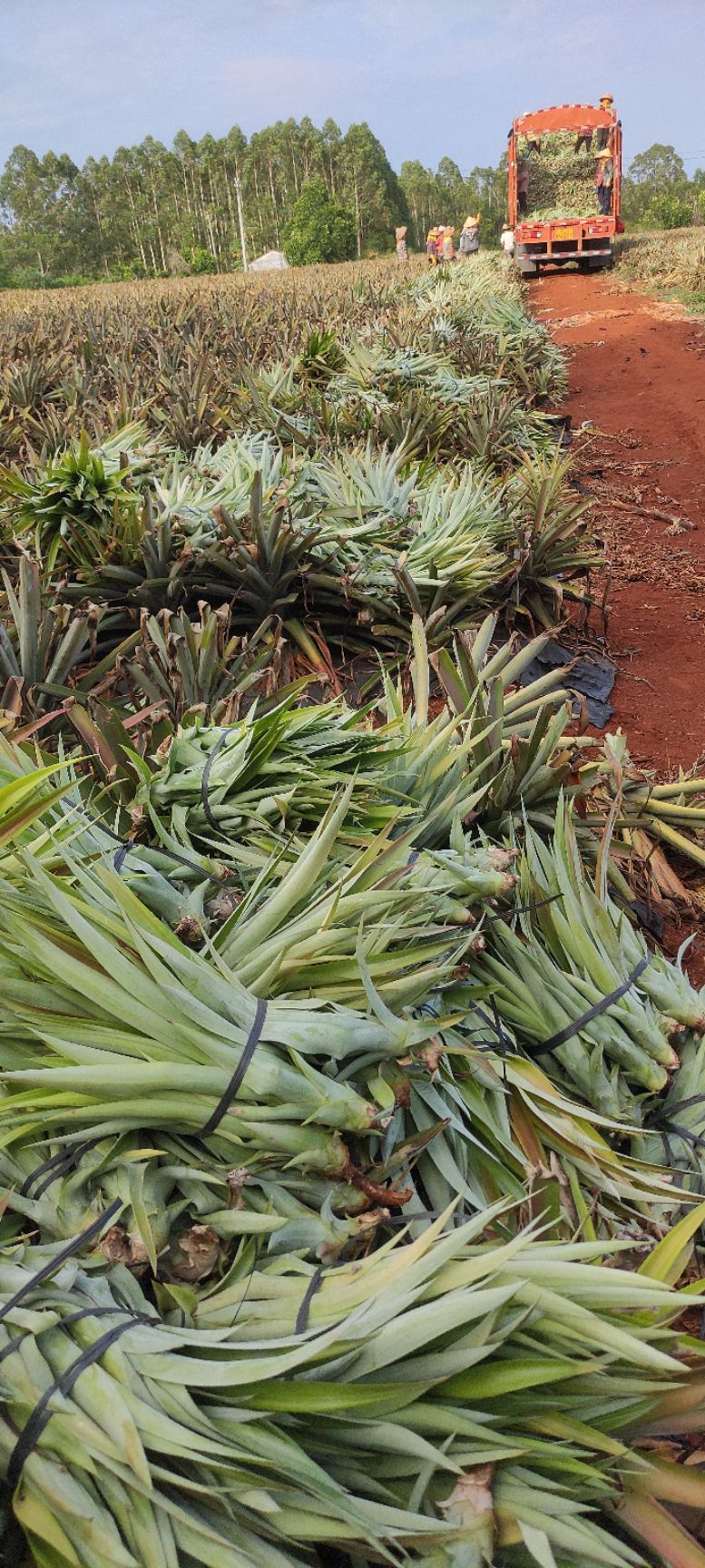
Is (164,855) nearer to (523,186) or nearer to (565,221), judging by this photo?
(565,221)

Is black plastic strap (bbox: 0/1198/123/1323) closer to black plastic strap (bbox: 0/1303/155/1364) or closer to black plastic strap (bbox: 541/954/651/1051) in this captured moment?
black plastic strap (bbox: 0/1303/155/1364)

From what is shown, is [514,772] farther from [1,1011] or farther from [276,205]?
[276,205]

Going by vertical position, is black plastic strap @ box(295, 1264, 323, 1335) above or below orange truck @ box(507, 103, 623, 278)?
below

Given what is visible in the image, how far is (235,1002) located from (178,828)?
636 mm

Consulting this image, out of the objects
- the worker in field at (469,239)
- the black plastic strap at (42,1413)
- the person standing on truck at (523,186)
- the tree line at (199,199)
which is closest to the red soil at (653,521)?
the black plastic strap at (42,1413)

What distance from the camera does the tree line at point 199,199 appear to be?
5569 cm

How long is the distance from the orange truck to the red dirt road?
7.40 m

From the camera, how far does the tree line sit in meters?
55.7

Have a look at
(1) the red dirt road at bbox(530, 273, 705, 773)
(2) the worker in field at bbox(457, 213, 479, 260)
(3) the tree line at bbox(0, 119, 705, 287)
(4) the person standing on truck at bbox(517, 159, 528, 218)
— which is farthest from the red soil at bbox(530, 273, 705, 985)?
(3) the tree line at bbox(0, 119, 705, 287)

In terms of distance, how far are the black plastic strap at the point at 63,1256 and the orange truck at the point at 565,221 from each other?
880 inches

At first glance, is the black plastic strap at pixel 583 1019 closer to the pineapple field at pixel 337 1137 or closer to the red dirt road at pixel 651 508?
the pineapple field at pixel 337 1137

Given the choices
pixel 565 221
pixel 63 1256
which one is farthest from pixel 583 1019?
pixel 565 221

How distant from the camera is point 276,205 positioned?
205 ft

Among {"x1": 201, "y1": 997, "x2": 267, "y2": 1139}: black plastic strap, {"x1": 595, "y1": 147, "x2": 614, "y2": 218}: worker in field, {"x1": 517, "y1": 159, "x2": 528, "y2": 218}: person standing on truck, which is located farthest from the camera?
{"x1": 517, "y1": 159, "x2": 528, "y2": 218}: person standing on truck
